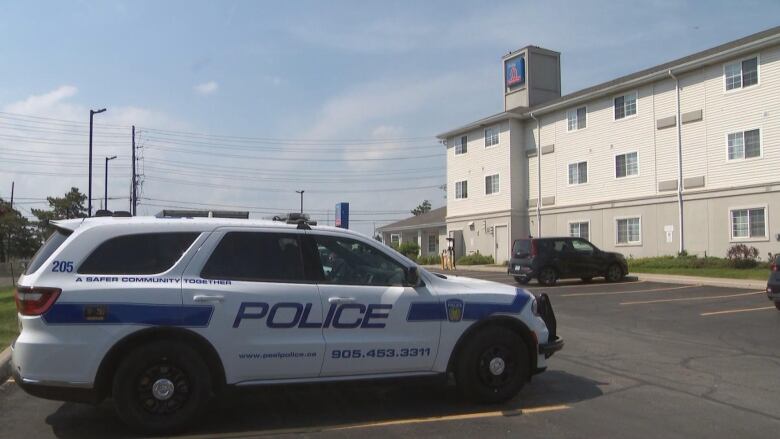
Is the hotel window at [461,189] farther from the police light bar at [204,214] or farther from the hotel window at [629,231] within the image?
the police light bar at [204,214]

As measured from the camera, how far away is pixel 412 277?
6.15m

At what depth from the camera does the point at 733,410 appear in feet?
20.6

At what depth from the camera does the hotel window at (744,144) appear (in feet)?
83.7

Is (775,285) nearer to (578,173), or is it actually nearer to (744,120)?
(744,120)

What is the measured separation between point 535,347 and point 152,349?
3.64 meters

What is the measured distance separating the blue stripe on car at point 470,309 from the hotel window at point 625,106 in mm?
26977

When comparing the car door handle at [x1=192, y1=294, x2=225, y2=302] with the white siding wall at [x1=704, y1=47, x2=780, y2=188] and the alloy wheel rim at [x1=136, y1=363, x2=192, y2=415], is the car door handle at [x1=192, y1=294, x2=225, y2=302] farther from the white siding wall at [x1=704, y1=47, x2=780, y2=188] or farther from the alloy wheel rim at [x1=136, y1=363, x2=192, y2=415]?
the white siding wall at [x1=704, y1=47, x2=780, y2=188]

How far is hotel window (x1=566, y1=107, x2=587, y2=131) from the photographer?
33.7m

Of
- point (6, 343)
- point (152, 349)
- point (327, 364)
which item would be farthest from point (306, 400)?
point (6, 343)

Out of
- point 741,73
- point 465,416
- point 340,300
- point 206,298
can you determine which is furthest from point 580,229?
point 206,298

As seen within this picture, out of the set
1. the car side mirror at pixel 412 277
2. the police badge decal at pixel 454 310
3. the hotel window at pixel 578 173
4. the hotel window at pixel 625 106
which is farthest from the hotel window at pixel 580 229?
the car side mirror at pixel 412 277

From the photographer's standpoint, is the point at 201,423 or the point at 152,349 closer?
the point at 152,349

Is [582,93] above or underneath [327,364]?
above

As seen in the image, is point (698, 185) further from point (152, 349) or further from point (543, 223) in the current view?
point (152, 349)
